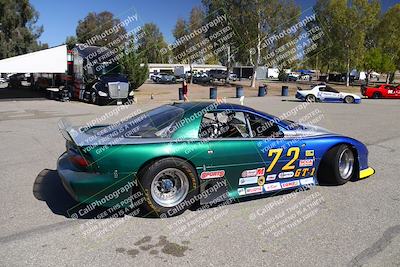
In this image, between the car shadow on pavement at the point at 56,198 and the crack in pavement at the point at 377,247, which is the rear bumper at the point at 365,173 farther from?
the car shadow on pavement at the point at 56,198

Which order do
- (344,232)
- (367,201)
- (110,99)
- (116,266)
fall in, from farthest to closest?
1. (110,99)
2. (367,201)
3. (344,232)
4. (116,266)

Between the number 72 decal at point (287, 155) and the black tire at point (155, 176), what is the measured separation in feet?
3.58

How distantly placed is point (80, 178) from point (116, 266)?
1254 millimetres

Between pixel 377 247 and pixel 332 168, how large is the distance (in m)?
1.88

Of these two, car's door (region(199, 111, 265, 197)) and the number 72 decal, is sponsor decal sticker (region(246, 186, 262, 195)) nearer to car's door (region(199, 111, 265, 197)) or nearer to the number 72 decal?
car's door (region(199, 111, 265, 197))

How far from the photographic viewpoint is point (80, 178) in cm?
418

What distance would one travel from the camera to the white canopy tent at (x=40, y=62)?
69.1 feet

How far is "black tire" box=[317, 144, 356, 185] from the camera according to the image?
544 centimetres

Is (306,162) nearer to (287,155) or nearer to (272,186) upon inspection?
(287,155)

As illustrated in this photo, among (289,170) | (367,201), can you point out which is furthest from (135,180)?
(367,201)

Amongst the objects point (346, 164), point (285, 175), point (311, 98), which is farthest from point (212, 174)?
point (311, 98)

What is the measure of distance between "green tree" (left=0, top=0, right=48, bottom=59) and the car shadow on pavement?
51932 millimetres

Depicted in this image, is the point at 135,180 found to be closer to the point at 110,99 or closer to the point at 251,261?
the point at 251,261

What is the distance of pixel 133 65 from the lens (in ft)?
104
